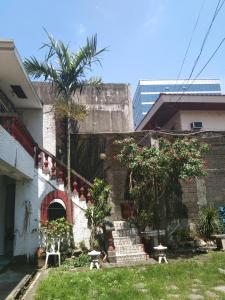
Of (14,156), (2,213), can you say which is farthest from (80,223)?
(14,156)

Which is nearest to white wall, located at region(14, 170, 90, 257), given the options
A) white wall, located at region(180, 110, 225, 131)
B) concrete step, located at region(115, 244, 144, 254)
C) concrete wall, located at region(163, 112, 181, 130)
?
concrete step, located at region(115, 244, 144, 254)

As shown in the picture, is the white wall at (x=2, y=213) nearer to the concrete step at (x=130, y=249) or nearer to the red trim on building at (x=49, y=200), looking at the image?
the red trim on building at (x=49, y=200)

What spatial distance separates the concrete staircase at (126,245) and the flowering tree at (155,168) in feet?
1.43

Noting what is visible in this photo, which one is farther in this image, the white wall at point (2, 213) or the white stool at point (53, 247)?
the white wall at point (2, 213)

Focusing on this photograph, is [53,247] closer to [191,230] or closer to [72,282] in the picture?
[72,282]

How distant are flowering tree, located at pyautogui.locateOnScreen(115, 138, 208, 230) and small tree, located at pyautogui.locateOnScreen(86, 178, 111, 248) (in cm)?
101

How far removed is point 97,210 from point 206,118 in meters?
9.00

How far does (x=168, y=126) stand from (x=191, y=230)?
755 cm

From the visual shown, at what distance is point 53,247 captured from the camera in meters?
9.49

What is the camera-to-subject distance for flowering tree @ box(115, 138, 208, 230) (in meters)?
10.2

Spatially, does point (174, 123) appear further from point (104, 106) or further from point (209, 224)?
point (209, 224)

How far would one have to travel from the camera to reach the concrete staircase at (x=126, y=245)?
31.5 feet

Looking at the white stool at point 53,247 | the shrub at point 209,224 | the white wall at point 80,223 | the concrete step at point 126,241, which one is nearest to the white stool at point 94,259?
the white stool at point 53,247

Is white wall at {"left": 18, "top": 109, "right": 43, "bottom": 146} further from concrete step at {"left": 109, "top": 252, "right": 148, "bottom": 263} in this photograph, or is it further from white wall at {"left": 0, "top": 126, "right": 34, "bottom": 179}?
concrete step at {"left": 109, "top": 252, "right": 148, "bottom": 263}
